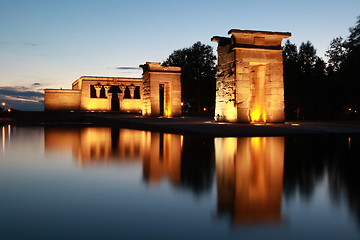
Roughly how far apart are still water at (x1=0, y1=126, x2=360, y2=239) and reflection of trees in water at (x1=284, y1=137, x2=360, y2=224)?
0.02m

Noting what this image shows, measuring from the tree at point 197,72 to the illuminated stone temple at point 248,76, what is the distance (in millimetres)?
24145

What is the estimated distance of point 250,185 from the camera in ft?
16.3

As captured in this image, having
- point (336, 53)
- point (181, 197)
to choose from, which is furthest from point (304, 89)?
point (181, 197)

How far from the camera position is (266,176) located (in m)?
5.63

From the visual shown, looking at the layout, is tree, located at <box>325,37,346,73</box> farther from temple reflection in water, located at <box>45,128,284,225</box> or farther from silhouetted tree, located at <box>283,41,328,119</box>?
temple reflection in water, located at <box>45,128,284,225</box>

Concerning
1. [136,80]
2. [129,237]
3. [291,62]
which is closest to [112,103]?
[136,80]

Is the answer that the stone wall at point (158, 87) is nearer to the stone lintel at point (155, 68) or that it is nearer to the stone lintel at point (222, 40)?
the stone lintel at point (155, 68)

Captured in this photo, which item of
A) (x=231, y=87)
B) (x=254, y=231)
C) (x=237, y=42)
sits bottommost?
(x=254, y=231)

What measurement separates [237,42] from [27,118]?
871 inches

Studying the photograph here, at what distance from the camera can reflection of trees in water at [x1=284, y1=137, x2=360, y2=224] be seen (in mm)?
4469

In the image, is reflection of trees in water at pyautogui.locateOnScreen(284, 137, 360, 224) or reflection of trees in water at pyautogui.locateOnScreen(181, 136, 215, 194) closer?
reflection of trees in water at pyautogui.locateOnScreen(284, 137, 360, 224)

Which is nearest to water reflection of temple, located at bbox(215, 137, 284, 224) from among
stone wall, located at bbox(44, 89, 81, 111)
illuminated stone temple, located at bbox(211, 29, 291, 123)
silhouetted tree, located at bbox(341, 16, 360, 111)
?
illuminated stone temple, located at bbox(211, 29, 291, 123)

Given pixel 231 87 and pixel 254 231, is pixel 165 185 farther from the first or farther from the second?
pixel 231 87

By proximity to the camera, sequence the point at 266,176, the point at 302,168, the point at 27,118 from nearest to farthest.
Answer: the point at 266,176
the point at 302,168
the point at 27,118
